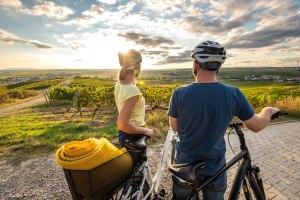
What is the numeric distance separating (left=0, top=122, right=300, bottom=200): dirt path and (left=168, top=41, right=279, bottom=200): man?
8.48ft

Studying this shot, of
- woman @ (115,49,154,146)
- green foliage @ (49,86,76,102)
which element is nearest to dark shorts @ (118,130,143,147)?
woman @ (115,49,154,146)

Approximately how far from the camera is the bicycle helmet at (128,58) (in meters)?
2.66

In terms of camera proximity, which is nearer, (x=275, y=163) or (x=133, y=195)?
(x=133, y=195)

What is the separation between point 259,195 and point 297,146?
20.0ft

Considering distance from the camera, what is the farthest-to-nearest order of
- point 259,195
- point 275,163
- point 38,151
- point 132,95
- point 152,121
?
point 152,121
point 38,151
point 275,163
point 132,95
point 259,195

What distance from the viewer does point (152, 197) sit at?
3.22 meters

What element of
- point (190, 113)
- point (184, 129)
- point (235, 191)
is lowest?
point (235, 191)

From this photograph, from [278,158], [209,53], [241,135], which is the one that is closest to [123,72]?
[209,53]

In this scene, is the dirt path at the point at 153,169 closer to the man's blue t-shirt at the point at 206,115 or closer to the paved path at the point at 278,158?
the paved path at the point at 278,158

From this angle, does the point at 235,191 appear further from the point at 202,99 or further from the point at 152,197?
the point at 152,197

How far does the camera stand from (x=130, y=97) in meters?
2.55

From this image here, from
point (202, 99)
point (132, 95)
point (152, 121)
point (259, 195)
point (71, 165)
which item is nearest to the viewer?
point (71, 165)

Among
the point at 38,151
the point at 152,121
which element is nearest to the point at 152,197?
the point at 38,151

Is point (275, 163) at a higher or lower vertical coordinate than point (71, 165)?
lower
